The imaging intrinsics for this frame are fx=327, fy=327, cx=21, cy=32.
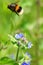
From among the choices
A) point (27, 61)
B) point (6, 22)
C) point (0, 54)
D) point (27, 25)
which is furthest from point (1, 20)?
point (27, 25)

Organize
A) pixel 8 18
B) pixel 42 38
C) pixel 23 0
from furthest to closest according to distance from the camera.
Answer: pixel 42 38 → pixel 23 0 → pixel 8 18

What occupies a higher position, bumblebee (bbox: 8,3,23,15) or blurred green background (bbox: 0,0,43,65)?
blurred green background (bbox: 0,0,43,65)

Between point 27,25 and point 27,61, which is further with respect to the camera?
point 27,25

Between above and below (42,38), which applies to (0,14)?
below

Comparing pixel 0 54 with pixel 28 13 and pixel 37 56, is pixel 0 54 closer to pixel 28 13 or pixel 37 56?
pixel 37 56

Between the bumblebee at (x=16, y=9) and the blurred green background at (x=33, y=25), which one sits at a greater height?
the blurred green background at (x=33, y=25)

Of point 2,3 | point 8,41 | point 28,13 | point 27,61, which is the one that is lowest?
point 27,61

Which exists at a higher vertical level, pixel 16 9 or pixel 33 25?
pixel 33 25

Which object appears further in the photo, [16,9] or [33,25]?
[33,25]

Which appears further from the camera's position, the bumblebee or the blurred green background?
Result: the blurred green background

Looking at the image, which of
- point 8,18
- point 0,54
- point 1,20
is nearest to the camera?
point 0,54

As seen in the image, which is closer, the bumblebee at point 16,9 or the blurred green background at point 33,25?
the bumblebee at point 16,9
